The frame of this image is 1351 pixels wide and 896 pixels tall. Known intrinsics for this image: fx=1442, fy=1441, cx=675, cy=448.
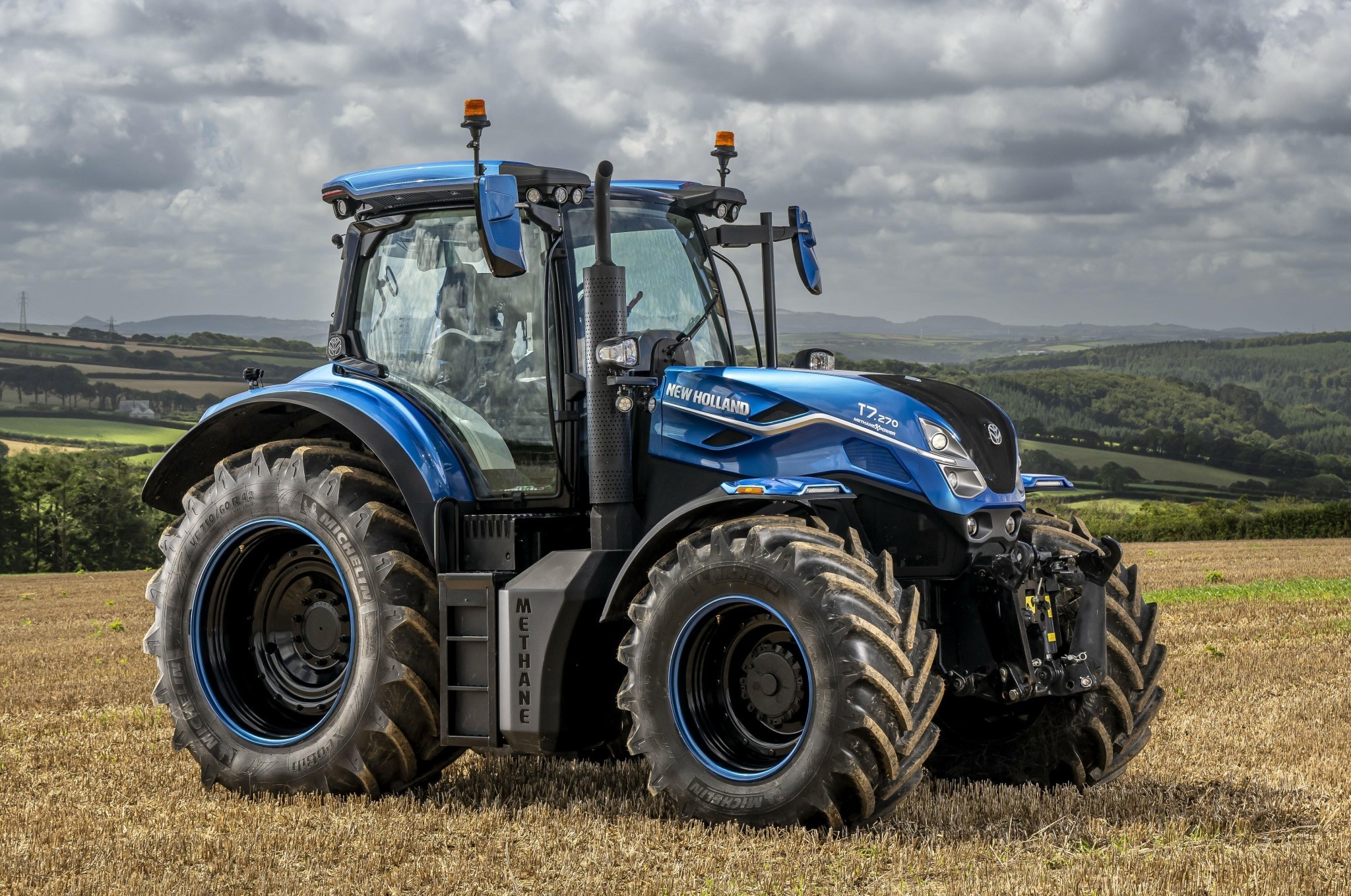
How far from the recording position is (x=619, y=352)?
6809 mm

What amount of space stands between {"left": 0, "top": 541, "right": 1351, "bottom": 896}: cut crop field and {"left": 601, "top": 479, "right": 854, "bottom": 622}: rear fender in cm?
97

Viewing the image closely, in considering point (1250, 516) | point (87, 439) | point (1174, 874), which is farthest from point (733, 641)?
point (87, 439)

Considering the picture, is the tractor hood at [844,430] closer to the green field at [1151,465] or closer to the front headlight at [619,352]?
the front headlight at [619,352]

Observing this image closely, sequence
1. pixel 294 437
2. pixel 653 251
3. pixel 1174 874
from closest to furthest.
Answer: pixel 1174 874, pixel 653 251, pixel 294 437

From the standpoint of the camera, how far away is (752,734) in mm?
6504

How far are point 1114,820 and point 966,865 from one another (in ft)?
3.49

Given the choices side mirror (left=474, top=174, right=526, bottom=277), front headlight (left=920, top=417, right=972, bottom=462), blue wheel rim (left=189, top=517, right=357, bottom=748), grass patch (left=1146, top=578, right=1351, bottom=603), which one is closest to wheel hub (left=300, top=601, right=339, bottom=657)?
blue wheel rim (left=189, top=517, right=357, bottom=748)

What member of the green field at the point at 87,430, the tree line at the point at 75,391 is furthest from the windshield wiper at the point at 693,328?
the tree line at the point at 75,391

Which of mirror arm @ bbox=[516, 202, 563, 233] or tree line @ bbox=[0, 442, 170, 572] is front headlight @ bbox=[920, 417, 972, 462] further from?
tree line @ bbox=[0, 442, 170, 572]

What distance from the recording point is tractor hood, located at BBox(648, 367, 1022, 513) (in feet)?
21.4

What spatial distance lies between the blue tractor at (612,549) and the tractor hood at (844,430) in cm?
2

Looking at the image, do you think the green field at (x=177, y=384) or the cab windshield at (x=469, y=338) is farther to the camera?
the green field at (x=177, y=384)

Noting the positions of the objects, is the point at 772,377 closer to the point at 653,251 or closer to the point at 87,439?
the point at 653,251

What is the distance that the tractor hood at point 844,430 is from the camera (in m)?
6.52
